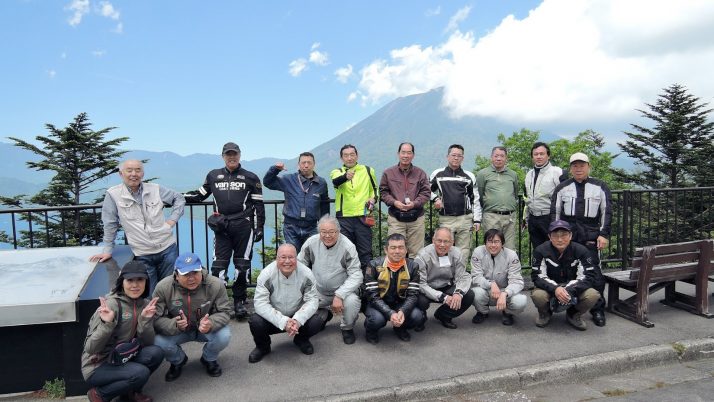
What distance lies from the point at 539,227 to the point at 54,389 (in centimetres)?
571

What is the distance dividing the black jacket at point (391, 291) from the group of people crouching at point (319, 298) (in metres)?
0.01

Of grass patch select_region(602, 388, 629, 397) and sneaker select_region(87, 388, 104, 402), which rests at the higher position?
sneaker select_region(87, 388, 104, 402)

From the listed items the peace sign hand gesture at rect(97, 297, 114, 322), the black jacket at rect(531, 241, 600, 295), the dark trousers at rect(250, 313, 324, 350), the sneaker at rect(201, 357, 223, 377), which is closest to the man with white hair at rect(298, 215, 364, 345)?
the dark trousers at rect(250, 313, 324, 350)

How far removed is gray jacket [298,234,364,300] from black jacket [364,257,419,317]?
0.55ft

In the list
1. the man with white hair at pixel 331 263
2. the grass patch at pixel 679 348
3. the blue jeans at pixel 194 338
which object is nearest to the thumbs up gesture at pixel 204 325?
the blue jeans at pixel 194 338

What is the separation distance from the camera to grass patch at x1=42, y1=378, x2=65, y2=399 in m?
3.53

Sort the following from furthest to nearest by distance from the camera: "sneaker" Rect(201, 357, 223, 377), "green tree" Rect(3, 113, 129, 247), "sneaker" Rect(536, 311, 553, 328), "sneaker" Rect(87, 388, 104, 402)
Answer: "green tree" Rect(3, 113, 129, 247) < "sneaker" Rect(536, 311, 553, 328) < "sneaker" Rect(201, 357, 223, 377) < "sneaker" Rect(87, 388, 104, 402)

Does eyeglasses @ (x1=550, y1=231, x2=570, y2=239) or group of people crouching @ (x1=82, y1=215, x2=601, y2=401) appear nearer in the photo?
group of people crouching @ (x1=82, y1=215, x2=601, y2=401)

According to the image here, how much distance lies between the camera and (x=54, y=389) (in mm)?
3537

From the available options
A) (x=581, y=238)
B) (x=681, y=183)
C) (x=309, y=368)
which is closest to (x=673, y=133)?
(x=681, y=183)

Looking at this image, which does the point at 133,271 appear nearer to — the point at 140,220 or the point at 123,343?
the point at 123,343

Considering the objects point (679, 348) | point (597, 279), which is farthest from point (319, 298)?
point (679, 348)

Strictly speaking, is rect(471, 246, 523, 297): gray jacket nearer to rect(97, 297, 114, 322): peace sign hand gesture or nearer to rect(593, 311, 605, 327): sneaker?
rect(593, 311, 605, 327): sneaker

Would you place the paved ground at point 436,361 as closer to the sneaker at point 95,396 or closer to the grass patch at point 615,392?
the grass patch at point 615,392
